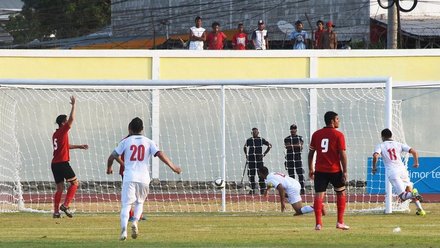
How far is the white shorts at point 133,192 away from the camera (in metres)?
17.5

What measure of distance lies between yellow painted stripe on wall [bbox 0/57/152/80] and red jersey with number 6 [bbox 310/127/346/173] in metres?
16.1

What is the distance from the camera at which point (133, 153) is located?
1766 centimetres

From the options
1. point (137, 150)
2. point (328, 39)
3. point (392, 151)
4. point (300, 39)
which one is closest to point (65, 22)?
point (300, 39)

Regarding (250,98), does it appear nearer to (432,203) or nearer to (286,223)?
(432,203)

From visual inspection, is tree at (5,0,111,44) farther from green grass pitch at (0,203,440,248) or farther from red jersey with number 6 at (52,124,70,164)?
green grass pitch at (0,203,440,248)

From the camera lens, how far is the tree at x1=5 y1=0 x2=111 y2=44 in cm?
7019

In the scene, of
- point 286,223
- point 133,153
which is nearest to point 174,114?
point 286,223

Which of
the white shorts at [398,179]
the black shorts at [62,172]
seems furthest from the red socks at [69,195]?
the white shorts at [398,179]

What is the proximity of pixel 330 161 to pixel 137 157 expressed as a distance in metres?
3.26

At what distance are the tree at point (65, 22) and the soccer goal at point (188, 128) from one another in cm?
3396

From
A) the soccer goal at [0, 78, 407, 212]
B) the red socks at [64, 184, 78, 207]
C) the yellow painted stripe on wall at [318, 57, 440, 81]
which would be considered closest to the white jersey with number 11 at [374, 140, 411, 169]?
the soccer goal at [0, 78, 407, 212]

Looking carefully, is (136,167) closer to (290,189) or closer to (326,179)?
(326,179)

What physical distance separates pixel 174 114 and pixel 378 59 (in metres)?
6.04

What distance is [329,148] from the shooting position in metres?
19.0
